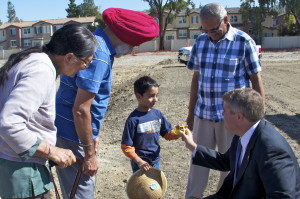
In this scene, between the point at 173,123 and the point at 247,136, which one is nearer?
the point at 247,136

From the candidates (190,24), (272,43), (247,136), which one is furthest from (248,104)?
(190,24)

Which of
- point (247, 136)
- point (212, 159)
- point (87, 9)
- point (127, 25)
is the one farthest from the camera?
point (87, 9)

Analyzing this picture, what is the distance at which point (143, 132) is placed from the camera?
3885 mm

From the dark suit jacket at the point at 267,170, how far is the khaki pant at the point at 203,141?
1.34 metres

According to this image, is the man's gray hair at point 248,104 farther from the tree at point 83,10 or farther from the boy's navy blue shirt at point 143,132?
the tree at point 83,10

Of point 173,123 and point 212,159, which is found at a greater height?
point 212,159

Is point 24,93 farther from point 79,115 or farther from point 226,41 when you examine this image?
point 226,41

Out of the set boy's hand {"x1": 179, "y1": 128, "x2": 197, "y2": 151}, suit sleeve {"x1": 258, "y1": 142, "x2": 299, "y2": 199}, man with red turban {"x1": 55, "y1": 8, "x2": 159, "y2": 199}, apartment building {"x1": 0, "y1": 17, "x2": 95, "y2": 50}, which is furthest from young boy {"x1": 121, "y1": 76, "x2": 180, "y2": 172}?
apartment building {"x1": 0, "y1": 17, "x2": 95, "y2": 50}

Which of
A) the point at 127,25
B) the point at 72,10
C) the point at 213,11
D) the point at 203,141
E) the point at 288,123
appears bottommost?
the point at 288,123

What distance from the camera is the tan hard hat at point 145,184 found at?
151 inches

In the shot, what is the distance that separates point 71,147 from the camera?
10.1 feet

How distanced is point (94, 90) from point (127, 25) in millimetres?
639

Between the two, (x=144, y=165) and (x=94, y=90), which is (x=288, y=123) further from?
(x=94, y=90)

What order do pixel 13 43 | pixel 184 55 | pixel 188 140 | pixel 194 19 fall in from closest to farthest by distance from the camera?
pixel 188 140 → pixel 184 55 → pixel 194 19 → pixel 13 43
